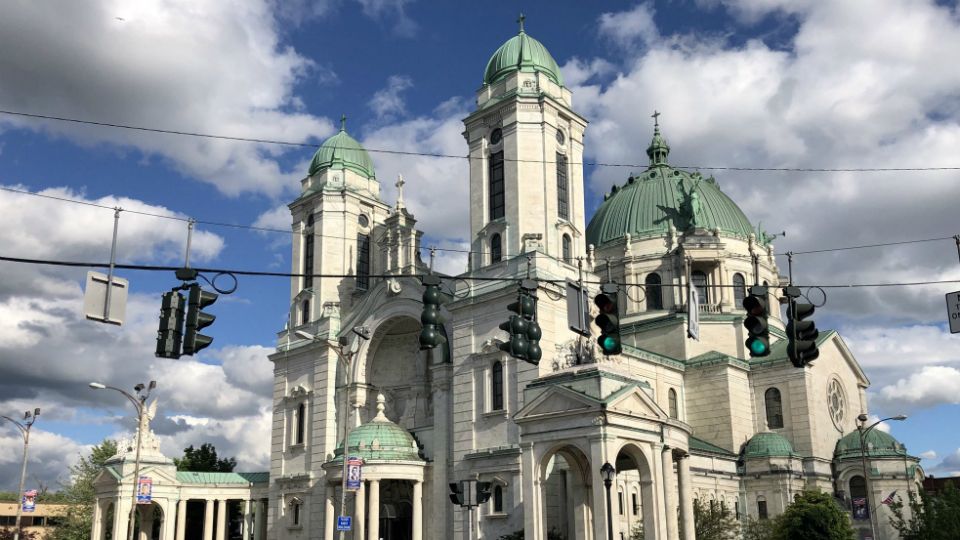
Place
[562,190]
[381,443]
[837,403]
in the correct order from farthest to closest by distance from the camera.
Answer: [837,403] → [562,190] → [381,443]

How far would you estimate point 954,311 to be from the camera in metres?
22.8

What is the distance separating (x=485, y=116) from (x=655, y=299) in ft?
67.2

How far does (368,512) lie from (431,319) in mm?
34307

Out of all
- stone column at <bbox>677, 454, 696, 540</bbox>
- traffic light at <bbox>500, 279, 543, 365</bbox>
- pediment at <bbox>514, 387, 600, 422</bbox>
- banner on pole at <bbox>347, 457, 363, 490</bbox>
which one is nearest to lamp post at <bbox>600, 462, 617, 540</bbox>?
pediment at <bbox>514, 387, 600, 422</bbox>

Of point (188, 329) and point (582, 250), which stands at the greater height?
point (582, 250)

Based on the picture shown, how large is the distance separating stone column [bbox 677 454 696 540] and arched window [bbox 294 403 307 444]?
29505 millimetres

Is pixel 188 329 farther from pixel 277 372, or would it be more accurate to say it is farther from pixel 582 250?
pixel 277 372

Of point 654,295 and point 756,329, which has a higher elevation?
point 654,295

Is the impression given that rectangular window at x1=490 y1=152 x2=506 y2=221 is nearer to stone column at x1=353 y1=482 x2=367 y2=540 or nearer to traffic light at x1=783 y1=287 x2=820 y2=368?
stone column at x1=353 y1=482 x2=367 y2=540

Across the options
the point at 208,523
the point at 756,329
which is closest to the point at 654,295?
the point at 208,523

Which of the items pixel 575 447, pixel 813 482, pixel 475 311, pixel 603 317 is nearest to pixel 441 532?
pixel 475 311

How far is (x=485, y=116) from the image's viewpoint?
5553cm

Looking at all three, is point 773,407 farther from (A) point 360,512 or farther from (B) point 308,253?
(B) point 308,253

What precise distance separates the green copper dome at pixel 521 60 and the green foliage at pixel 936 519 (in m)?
30.5
